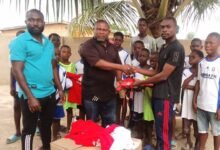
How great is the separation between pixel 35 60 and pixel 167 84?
4.62 feet

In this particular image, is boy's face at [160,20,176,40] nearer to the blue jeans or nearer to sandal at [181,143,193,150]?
the blue jeans

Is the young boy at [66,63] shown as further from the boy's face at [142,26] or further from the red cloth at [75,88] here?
the boy's face at [142,26]

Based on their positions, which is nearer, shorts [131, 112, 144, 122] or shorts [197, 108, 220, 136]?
shorts [197, 108, 220, 136]

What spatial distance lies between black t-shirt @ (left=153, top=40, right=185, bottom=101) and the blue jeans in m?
0.52

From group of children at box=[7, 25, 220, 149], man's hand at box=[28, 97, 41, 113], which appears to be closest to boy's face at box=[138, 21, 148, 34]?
group of children at box=[7, 25, 220, 149]

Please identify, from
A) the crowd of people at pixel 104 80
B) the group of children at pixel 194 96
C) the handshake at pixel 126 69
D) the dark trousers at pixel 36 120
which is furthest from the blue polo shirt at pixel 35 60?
the group of children at pixel 194 96

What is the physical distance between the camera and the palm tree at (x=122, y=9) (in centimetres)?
353

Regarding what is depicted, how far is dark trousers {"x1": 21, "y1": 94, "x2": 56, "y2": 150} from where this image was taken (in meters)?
3.16

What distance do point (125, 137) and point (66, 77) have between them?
2.07m

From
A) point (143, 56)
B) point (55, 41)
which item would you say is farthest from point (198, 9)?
point (55, 41)

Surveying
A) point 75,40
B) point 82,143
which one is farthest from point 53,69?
point 75,40

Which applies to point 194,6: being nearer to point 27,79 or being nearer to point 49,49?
point 49,49

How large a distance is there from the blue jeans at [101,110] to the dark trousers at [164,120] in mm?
519

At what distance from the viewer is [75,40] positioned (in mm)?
9891
